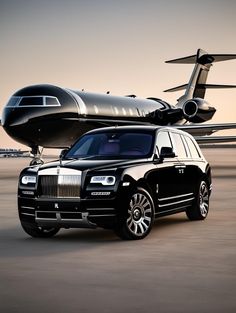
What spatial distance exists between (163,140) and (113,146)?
849mm

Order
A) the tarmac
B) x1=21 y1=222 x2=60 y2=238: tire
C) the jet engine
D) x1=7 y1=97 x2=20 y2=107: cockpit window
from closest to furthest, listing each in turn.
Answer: the tarmac → x1=21 y1=222 x2=60 y2=238: tire → x1=7 y1=97 x2=20 y2=107: cockpit window → the jet engine

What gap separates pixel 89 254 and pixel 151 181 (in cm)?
212

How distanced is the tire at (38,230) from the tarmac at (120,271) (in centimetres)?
12

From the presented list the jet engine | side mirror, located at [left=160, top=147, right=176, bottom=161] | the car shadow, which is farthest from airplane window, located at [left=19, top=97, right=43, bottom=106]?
side mirror, located at [left=160, top=147, right=176, bottom=161]

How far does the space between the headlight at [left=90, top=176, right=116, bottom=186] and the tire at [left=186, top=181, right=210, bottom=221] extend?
276 cm

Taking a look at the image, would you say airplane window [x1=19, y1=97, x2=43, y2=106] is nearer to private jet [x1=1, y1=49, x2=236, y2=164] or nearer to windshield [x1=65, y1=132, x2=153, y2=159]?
private jet [x1=1, y1=49, x2=236, y2=164]

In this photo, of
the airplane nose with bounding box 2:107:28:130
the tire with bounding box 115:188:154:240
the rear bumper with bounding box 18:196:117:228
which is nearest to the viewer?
the rear bumper with bounding box 18:196:117:228

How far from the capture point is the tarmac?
5.10 m

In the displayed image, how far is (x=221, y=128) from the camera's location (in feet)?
108

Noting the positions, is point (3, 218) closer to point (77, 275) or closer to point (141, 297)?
point (77, 275)

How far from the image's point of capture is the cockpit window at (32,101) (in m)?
26.8

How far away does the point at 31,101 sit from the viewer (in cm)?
2698

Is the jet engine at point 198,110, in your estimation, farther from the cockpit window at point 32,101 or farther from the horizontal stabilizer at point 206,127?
the cockpit window at point 32,101

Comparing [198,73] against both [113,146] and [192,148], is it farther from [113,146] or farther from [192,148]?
[113,146]
